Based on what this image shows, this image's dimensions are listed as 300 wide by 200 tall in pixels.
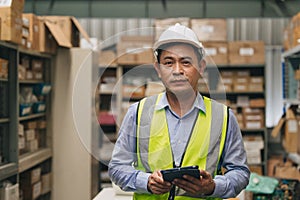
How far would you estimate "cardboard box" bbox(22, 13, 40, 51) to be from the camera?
→ 12.1 ft

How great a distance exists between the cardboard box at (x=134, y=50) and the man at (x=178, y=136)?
0.10 meters

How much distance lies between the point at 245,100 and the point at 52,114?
2304mm

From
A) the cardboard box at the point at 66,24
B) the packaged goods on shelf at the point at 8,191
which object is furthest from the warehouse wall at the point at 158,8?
the packaged goods on shelf at the point at 8,191

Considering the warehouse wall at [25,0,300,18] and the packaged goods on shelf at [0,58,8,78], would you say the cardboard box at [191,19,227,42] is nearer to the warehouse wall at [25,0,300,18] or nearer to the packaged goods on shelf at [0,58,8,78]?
the warehouse wall at [25,0,300,18]

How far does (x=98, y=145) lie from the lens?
1.40 m

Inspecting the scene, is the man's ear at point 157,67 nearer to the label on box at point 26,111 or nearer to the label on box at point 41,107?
the label on box at point 26,111

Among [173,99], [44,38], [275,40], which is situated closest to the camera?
[173,99]

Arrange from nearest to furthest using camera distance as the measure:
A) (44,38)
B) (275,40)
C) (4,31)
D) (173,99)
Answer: (173,99)
(4,31)
(44,38)
(275,40)

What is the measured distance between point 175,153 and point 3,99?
2.45 metres

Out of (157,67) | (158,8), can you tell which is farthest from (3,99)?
(158,8)

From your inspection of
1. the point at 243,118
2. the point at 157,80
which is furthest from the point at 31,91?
the point at 157,80

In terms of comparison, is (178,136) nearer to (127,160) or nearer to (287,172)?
(127,160)

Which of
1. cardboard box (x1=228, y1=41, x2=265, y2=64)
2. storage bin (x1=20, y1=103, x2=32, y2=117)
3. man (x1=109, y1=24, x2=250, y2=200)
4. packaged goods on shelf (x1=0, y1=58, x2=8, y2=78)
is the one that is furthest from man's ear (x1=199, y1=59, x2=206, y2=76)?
cardboard box (x1=228, y1=41, x2=265, y2=64)

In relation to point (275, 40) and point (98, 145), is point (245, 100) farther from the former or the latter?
point (98, 145)
